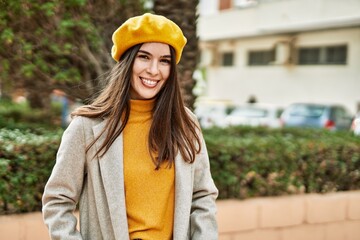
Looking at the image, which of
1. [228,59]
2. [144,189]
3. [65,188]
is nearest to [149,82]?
[144,189]

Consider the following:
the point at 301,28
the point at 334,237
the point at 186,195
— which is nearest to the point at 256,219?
the point at 334,237

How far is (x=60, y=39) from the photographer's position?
16.3ft

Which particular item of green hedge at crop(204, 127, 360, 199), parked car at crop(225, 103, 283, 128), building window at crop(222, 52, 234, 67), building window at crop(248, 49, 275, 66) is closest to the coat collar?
green hedge at crop(204, 127, 360, 199)

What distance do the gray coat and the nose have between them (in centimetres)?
30

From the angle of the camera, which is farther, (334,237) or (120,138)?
(334,237)

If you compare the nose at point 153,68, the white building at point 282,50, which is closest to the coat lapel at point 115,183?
the nose at point 153,68

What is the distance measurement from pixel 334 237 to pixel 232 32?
2240 cm

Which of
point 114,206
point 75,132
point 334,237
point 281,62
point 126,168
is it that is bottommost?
point 334,237

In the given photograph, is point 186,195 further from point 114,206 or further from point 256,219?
point 256,219

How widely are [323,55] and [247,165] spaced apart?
1976 centimetres

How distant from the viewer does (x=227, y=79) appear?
28.9 m

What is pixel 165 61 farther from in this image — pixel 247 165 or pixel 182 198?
pixel 247 165

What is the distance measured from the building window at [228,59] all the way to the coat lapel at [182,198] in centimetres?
2651

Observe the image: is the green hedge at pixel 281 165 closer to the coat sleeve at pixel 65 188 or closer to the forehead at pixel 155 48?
the forehead at pixel 155 48
